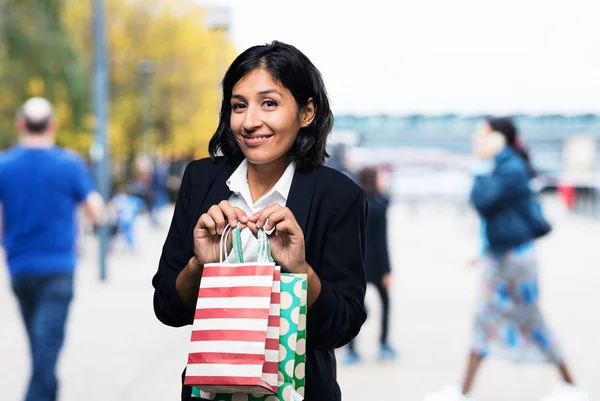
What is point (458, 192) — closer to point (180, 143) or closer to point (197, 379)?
point (180, 143)

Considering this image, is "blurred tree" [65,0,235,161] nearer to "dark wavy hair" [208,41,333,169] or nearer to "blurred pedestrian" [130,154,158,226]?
"blurred pedestrian" [130,154,158,226]

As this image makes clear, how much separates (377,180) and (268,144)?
6.20m

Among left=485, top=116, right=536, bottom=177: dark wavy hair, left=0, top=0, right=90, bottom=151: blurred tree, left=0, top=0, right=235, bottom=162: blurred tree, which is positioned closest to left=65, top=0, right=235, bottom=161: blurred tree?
left=0, top=0, right=235, bottom=162: blurred tree

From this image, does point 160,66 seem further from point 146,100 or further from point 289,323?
point 289,323

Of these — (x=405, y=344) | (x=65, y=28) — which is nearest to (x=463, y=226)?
(x=65, y=28)

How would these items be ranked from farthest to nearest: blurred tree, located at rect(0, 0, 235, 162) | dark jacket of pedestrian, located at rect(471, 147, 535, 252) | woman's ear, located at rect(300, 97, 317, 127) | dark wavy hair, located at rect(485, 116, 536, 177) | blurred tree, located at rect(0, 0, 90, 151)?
blurred tree, located at rect(0, 0, 235, 162), blurred tree, located at rect(0, 0, 90, 151), dark wavy hair, located at rect(485, 116, 536, 177), dark jacket of pedestrian, located at rect(471, 147, 535, 252), woman's ear, located at rect(300, 97, 317, 127)

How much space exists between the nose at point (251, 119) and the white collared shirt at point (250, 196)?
0.14 meters

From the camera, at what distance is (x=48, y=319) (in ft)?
16.9

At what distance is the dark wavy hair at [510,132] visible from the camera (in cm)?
639

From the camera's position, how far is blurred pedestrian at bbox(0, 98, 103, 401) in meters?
5.16

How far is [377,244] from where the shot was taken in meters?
8.16

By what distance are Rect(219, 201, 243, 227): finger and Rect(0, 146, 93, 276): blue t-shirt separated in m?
3.23

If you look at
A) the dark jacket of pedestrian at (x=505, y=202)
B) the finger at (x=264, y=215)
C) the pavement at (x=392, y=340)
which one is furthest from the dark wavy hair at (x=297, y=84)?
the pavement at (x=392, y=340)

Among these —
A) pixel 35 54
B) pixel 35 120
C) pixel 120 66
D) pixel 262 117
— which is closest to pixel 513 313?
pixel 35 120
